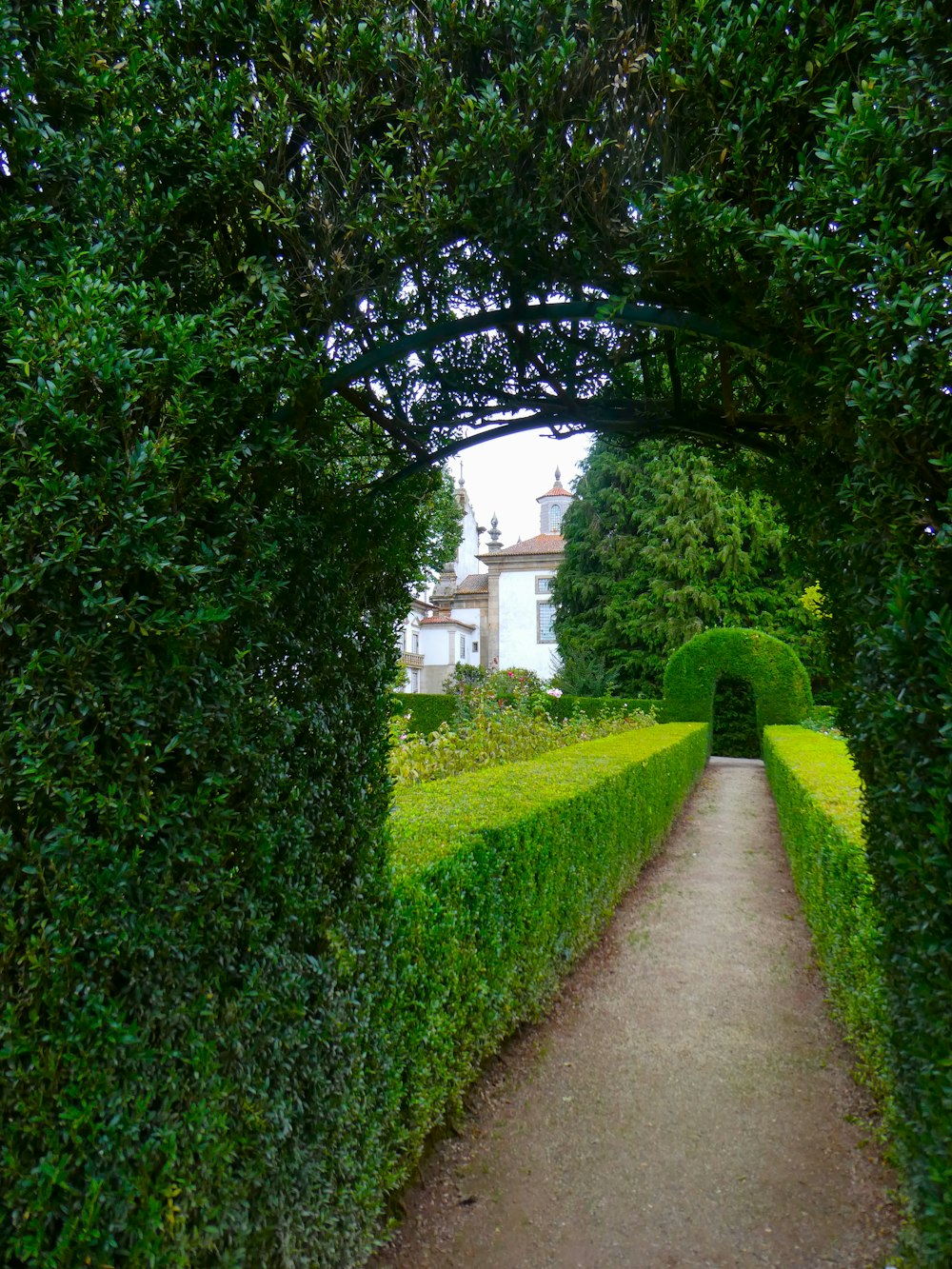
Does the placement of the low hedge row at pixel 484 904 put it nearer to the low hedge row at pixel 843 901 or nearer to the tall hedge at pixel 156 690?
the tall hedge at pixel 156 690

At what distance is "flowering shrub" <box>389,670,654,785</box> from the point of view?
28.3 feet

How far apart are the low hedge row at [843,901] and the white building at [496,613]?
81.1 feet

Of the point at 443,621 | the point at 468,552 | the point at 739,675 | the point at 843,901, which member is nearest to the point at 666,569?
the point at 739,675

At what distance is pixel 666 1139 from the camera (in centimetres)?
382

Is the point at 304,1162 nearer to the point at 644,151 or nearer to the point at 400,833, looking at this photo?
the point at 400,833

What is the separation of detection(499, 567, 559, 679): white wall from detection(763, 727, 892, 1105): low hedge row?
27.3 metres

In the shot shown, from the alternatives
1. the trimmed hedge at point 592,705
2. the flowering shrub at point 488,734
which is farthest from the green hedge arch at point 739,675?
the flowering shrub at point 488,734

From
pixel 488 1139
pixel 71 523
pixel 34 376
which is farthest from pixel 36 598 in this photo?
pixel 488 1139

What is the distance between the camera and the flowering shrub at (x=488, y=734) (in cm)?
864

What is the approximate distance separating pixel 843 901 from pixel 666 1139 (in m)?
1.54

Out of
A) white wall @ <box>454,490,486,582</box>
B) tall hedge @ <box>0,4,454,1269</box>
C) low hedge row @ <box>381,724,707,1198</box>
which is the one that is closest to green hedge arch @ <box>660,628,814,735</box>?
low hedge row @ <box>381,724,707,1198</box>

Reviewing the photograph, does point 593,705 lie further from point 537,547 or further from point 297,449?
point 297,449

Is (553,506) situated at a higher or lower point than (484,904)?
higher

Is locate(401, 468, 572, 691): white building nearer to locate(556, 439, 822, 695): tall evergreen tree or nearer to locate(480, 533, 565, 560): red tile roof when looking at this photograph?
locate(480, 533, 565, 560): red tile roof
